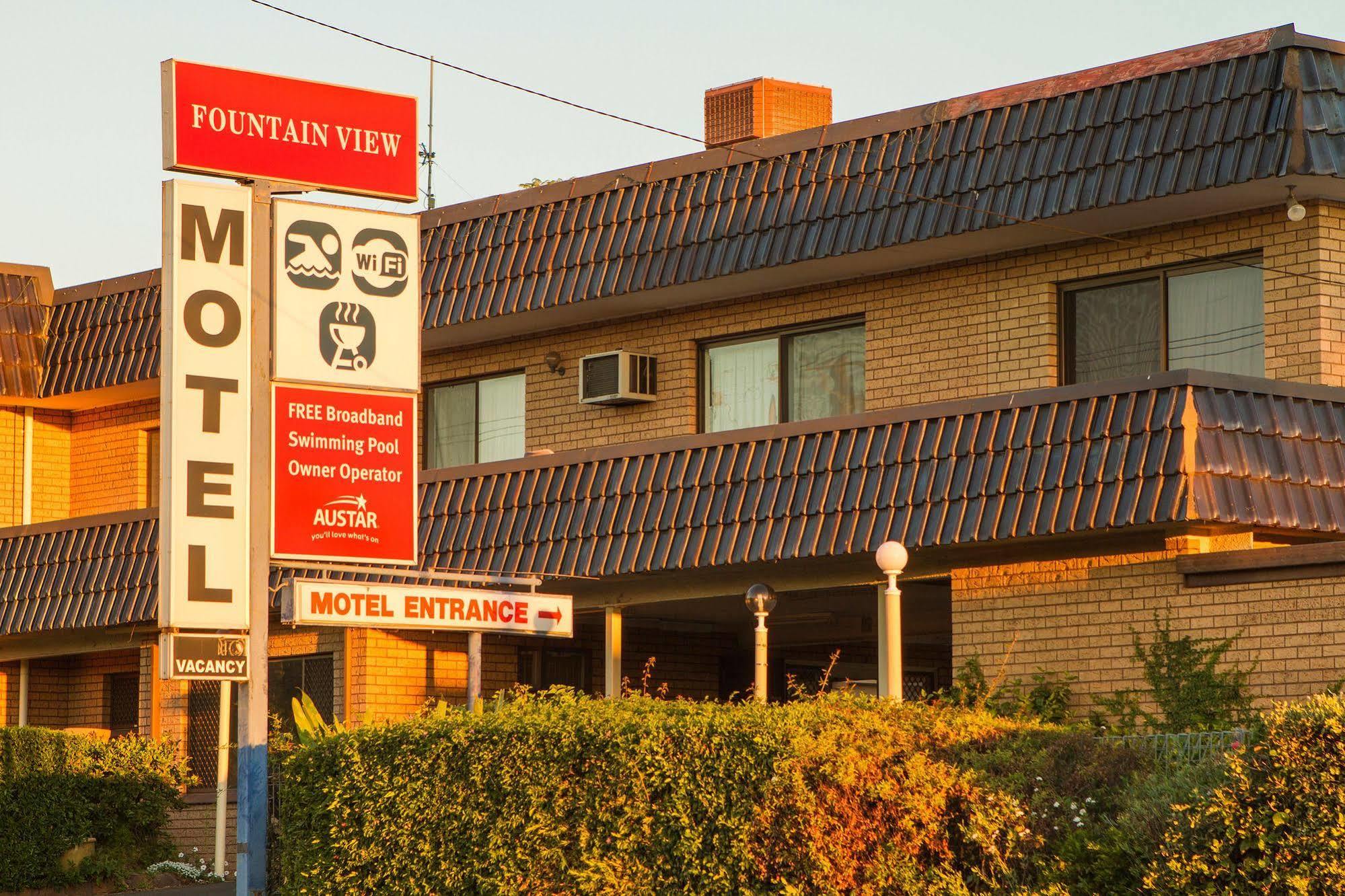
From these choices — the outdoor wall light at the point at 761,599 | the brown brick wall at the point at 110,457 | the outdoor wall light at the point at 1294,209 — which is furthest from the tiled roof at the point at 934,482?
the brown brick wall at the point at 110,457

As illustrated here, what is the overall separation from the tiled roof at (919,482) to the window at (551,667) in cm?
304

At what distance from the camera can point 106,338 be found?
86.5 feet

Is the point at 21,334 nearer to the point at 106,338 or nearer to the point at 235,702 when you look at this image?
the point at 106,338

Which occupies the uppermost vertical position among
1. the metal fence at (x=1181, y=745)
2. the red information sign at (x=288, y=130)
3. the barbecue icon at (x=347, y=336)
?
the red information sign at (x=288, y=130)

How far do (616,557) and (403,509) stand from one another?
5.22 metres

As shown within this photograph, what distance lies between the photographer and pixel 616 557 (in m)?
18.9

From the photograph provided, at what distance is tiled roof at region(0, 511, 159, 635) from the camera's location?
23.4 metres

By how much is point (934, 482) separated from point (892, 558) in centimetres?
226

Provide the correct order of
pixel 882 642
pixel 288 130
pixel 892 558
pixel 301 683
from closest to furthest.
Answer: pixel 288 130 → pixel 892 558 → pixel 882 642 → pixel 301 683

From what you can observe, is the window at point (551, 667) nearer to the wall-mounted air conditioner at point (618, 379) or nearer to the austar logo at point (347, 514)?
the wall-mounted air conditioner at point (618, 379)

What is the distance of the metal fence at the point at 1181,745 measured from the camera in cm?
1109

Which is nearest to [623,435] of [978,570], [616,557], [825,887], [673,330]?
[673,330]

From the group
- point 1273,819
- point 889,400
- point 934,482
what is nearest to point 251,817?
→ point 934,482

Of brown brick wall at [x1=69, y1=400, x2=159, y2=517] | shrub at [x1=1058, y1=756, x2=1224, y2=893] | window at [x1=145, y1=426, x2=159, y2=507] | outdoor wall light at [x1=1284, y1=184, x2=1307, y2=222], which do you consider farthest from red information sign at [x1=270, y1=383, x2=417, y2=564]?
window at [x1=145, y1=426, x2=159, y2=507]
